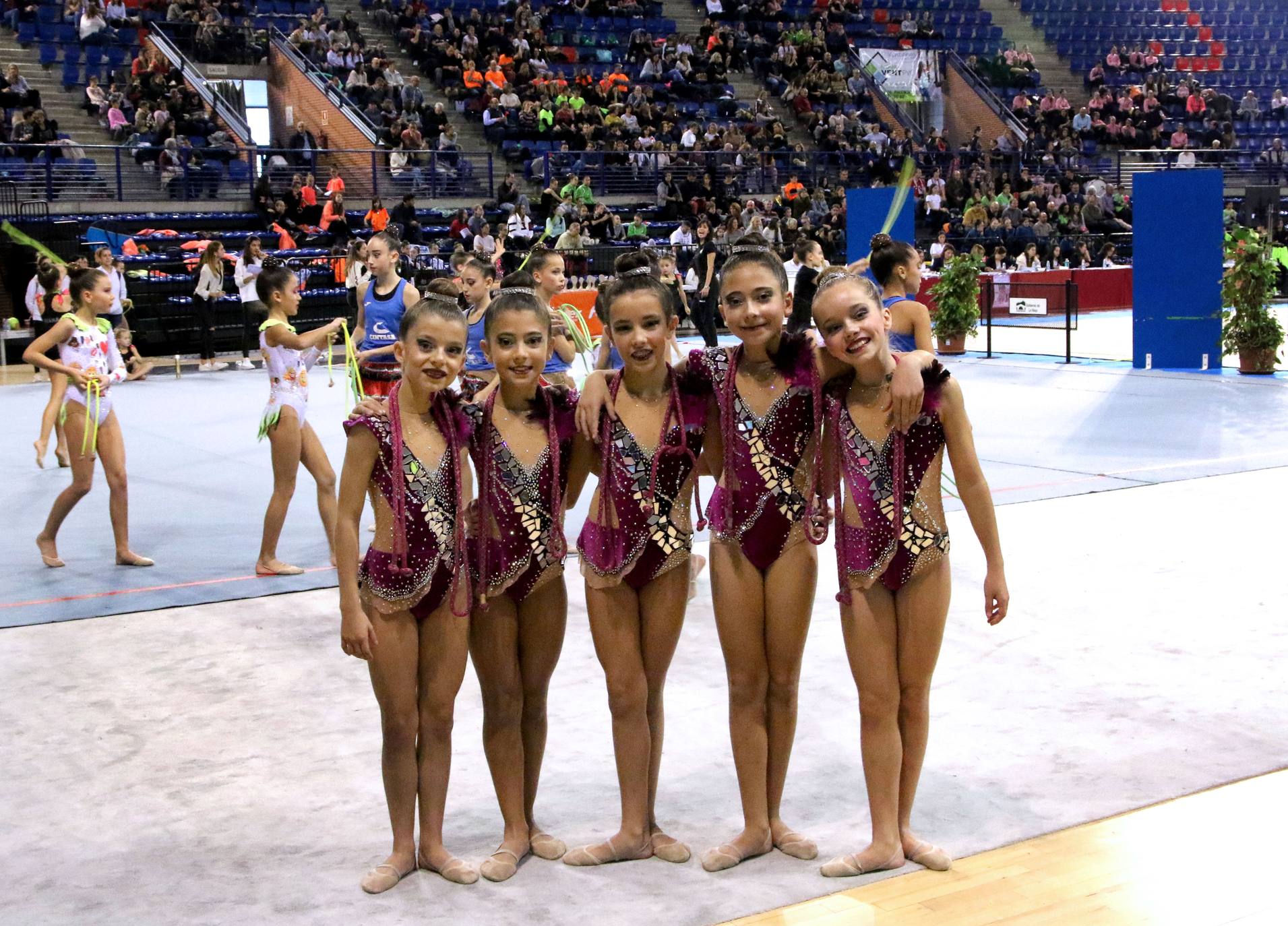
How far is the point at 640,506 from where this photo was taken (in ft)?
11.6

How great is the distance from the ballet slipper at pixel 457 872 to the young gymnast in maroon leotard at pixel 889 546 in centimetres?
90

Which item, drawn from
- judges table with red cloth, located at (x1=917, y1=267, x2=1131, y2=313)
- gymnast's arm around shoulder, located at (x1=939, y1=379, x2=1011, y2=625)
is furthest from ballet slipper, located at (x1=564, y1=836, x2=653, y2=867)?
judges table with red cloth, located at (x1=917, y1=267, x2=1131, y2=313)

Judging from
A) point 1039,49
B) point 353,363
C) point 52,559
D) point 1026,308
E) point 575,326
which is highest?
point 1039,49

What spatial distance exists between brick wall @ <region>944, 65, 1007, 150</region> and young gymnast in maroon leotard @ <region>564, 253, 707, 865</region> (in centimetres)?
2946

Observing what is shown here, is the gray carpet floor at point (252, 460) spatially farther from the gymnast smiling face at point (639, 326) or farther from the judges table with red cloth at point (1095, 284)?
the judges table with red cloth at point (1095, 284)

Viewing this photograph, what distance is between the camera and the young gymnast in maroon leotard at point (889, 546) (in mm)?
3441

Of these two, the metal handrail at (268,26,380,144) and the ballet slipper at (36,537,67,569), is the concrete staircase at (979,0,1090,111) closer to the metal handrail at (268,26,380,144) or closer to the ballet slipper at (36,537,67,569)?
the metal handrail at (268,26,380,144)

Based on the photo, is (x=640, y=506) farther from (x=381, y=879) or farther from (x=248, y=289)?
(x=248, y=289)

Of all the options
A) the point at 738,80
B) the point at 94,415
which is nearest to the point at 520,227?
the point at 738,80

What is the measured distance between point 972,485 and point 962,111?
30.3m

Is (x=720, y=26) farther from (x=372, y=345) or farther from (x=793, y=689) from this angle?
(x=793, y=689)

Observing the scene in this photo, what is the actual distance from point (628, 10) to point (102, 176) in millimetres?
13212

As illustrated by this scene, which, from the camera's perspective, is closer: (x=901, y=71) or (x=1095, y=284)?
(x=1095, y=284)

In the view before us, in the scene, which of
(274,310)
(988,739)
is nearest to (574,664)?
(988,739)
